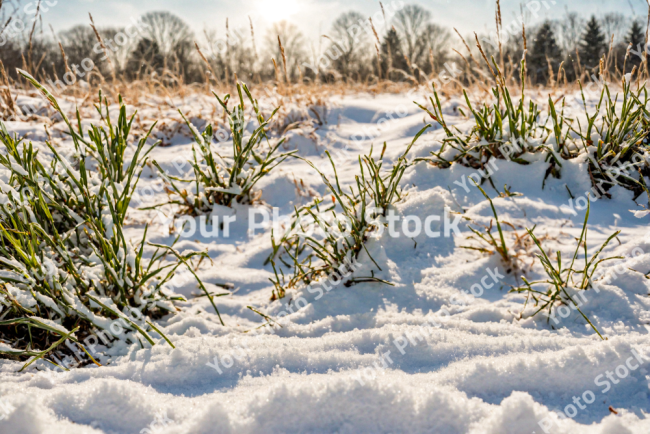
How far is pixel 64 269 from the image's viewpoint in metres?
1.41

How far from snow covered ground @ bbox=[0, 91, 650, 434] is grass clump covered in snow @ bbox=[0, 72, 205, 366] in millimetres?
118

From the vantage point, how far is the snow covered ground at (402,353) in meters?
0.93

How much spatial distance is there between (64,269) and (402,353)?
124cm

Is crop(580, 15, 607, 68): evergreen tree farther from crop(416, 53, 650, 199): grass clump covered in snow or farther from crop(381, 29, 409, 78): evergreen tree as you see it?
crop(416, 53, 650, 199): grass clump covered in snow

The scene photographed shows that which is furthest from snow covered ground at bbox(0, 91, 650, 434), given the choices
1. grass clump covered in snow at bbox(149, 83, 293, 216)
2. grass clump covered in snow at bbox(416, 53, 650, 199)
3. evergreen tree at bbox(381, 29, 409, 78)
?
evergreen tree at bbox(381, 29, 409, 78)

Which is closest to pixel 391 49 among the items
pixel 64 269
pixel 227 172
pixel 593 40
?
pixel 227 172

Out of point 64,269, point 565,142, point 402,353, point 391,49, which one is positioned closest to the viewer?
point 402,353

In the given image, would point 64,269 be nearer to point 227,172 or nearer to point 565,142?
point 227,172

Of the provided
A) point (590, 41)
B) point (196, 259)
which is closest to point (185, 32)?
point (590, 41)

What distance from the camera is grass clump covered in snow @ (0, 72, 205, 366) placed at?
1.21 m

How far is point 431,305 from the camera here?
57.0 inches

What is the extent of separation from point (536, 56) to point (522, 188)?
25377mm

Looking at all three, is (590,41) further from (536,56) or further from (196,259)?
(196,259)

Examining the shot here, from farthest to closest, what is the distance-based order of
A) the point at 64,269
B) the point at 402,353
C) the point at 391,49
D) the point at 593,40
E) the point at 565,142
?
the point at 593,40 → the point at 391,49 → the point at 565,142 → the point at 64,269 → the point at 402,353
